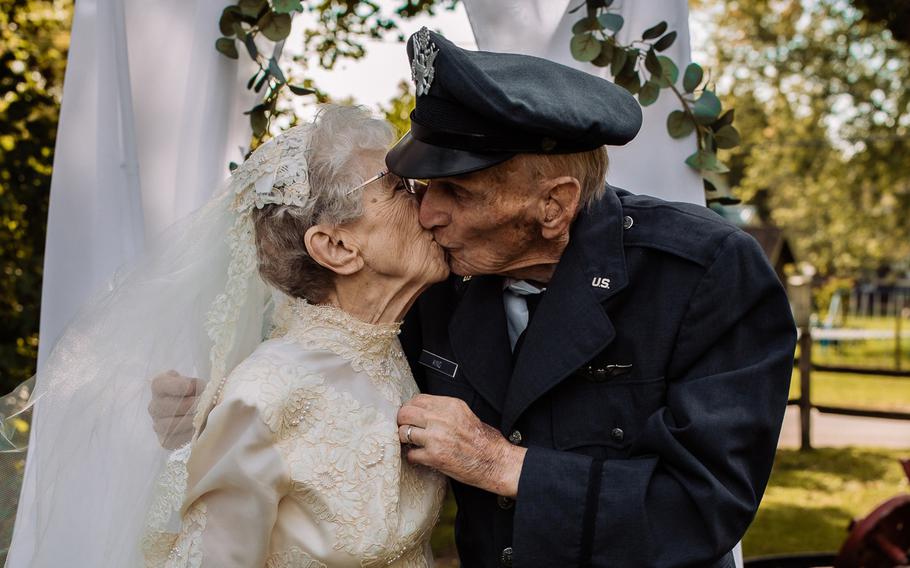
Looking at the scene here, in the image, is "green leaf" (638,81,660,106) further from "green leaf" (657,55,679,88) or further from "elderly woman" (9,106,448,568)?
"elderly woman" (9,106,448,568)

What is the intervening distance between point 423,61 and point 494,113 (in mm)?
258

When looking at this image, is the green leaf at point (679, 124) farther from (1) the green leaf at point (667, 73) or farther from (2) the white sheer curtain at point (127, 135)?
(2) the white sheer curtain at point (127, 135)

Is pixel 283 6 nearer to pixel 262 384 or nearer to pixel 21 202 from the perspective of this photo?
pixel 262 384

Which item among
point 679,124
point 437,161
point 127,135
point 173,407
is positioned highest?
point 679,124

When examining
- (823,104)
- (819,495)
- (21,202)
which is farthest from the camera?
(823,104)

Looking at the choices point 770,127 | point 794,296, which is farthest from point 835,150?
point 794,296

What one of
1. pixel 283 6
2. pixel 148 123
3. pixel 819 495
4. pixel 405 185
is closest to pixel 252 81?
pixel 283 6

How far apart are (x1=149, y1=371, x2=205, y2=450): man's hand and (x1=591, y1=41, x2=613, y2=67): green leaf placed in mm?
1468

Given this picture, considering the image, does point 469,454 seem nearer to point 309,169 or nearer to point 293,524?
point 293,524

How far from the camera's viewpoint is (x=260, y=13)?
108 inches

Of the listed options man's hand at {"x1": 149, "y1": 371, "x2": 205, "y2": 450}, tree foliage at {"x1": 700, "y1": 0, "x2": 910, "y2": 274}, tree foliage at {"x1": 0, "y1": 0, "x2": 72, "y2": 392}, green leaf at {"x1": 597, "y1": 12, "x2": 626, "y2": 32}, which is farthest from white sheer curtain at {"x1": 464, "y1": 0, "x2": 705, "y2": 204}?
tree foliage at {"x1": 700, "y1": 0, "x2": 910, "y2": 274}

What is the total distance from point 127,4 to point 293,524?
172 centimetres

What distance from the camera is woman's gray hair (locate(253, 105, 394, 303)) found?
209 centimetres

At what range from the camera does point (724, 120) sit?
2.79 metres
